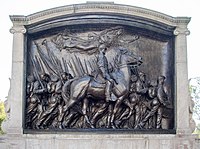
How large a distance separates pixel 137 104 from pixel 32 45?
145 inches

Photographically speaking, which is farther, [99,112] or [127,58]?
[127,58]

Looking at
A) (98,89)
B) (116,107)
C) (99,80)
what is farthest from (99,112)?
Result: (99,80)

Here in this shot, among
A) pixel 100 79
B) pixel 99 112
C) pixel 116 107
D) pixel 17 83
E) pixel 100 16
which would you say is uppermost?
pixel 100 16

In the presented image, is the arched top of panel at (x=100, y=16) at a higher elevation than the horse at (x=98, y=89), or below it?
higher

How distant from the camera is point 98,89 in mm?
11883

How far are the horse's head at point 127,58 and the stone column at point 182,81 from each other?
1160 millimetres

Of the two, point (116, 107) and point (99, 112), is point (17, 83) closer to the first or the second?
point (99, 112)

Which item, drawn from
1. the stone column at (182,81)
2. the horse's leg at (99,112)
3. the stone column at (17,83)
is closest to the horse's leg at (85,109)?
the horse's leg at (99,112)

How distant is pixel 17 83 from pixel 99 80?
241 centimetres

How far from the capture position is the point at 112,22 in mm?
12617

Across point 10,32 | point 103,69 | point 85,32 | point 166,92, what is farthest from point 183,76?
point 10,32

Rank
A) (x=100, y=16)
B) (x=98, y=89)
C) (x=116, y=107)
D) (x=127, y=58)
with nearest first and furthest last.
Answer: (x=98, y=89)
(x=116, y=107)
(x=127, y=58)
(x=100, y=16)

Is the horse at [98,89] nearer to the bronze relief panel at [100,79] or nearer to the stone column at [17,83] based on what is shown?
the bronze relief panel at [100,79]

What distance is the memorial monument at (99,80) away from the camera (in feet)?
38.9
